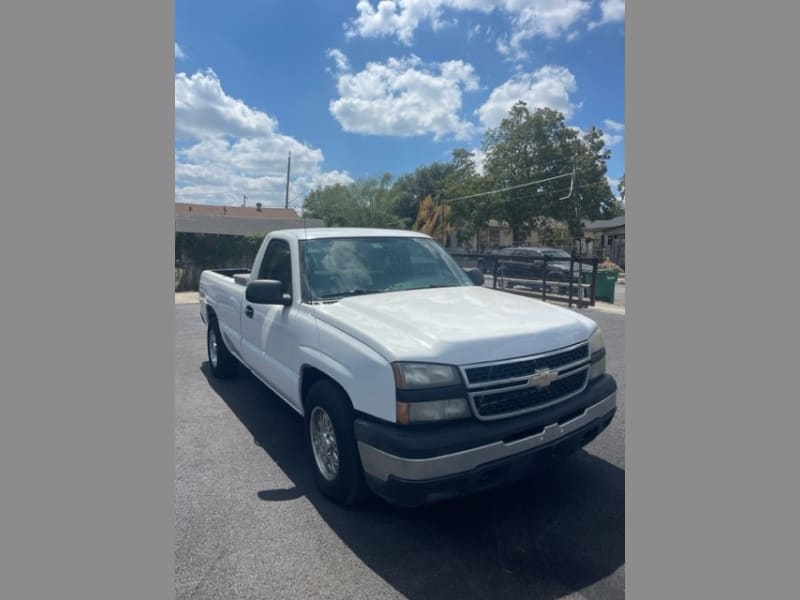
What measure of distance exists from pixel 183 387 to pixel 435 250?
3702 millimetres

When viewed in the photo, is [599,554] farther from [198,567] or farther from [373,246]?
[373,246]

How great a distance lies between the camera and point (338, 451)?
3074 millimetres

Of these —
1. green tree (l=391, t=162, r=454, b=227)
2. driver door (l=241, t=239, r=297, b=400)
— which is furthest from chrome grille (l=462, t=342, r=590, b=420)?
green tree (l=391, t=162, r=454, b=227)

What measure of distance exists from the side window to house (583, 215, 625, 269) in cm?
3790

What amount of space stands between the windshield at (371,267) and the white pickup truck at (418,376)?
0.05ft

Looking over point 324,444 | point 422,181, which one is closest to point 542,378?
→ point 324,444

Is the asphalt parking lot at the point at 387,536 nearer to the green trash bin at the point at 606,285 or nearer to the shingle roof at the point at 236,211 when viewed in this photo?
the green trash bin at the point at 606,285

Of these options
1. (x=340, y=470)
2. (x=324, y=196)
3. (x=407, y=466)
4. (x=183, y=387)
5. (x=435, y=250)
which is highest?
(x=324, y=196)

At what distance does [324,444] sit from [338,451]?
0.36m

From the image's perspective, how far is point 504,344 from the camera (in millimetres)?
2852

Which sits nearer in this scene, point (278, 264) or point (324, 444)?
point (324, 444)

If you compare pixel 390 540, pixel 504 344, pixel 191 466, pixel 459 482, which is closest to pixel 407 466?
pixel 459 482

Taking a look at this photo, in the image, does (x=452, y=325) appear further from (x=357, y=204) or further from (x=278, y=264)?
(x=357, y=204)

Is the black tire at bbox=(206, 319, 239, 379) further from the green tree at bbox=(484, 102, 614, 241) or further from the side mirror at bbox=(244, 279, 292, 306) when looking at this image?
the green tree at bbox=(484, 102, 614, 241)
